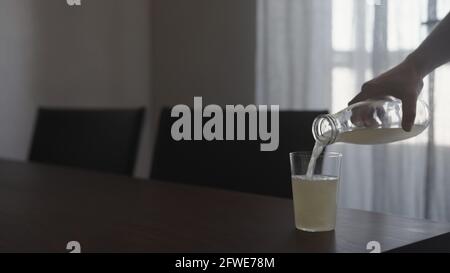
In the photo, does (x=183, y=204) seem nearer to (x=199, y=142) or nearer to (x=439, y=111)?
(x=199, y=142)

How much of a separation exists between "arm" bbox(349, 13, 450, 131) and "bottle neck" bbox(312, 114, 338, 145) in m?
0.12

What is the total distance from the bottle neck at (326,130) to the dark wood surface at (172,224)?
0.12m

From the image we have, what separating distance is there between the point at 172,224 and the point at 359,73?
1.68m

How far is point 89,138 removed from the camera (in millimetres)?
1829

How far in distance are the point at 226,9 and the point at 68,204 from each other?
6.87 ft

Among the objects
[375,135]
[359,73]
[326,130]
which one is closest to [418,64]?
[375,135]

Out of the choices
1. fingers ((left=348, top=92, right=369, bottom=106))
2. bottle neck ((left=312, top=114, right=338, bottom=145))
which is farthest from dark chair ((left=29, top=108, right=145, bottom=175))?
bottle neck ((left=312, top=114, right=338, bottom=145))

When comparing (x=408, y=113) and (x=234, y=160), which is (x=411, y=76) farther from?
(x=234, y=160)

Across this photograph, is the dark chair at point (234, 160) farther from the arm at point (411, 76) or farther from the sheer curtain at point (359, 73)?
the sheer curtain at point (359, 73)

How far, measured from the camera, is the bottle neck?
0.80 m

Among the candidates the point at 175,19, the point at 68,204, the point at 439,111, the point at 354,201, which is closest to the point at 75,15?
the point at 175,19

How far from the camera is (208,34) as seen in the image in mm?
3088

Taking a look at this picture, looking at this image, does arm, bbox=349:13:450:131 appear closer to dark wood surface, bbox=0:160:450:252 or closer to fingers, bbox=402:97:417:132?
fingers, bbox=402:97:417:132

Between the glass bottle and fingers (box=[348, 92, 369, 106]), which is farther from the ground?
fingers (box=[348, 92, 369, 106])
